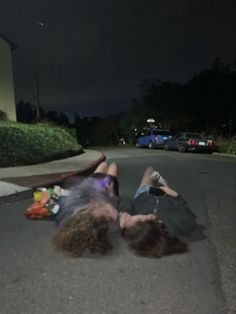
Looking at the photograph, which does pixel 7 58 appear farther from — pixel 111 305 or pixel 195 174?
pixel 111 305

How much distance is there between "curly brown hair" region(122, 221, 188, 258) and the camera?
14.4 ft

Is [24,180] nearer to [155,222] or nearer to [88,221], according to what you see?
[155,222]

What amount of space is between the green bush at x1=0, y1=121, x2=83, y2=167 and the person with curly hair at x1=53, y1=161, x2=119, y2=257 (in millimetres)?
10913

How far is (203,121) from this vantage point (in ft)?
142

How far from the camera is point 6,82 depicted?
2856cm

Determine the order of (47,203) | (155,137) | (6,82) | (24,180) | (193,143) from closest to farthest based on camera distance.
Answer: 1. (47,203)
2. (24,180)
3. (193,143)
4. (6,82)
5. (155,137)

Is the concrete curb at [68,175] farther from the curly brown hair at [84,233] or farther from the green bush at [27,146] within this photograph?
the curly brown hair at [84,233]

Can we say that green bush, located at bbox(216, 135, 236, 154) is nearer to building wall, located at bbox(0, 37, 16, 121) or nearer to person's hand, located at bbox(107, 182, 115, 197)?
building wall, located at bbox(0, 37, 16, 121)

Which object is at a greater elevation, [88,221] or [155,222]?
[88,221]

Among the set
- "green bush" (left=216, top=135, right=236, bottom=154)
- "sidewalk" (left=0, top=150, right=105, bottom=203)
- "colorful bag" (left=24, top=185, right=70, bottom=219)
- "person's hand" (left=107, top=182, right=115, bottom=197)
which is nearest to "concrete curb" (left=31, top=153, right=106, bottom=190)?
"sidewalk" (left=0, top=150, right=105, bottom=203)

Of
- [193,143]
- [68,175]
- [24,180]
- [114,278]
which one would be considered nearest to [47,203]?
[114,278]

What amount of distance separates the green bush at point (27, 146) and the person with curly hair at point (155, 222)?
35.3 feet

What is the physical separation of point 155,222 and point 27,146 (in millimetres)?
13256

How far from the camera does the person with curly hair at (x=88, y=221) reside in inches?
164
